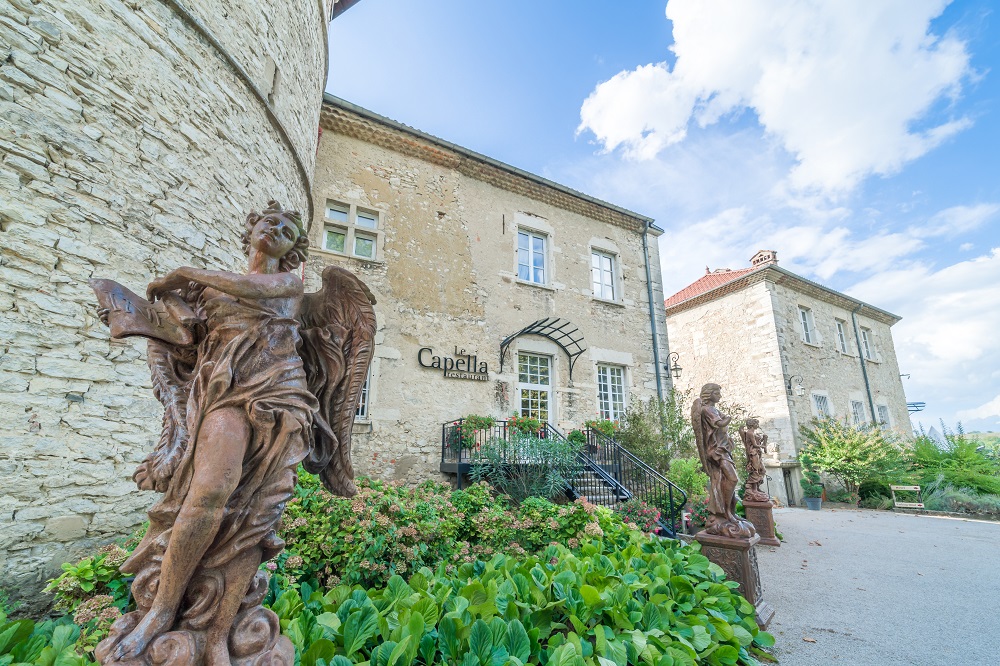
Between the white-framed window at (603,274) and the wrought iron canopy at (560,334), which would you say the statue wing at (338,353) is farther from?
the white-framed window at (603,274)

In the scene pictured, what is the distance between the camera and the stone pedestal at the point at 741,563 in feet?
12.9

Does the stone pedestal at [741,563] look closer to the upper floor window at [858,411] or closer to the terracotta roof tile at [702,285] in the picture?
the terracotta roof tile at [702,285]

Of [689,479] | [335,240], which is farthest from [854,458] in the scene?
[335,240]

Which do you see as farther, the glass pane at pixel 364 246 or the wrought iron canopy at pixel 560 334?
the wrought iron canopy at pixel 560 334

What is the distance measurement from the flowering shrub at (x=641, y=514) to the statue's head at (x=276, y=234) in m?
5.34

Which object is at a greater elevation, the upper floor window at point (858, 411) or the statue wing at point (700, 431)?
the upper floor window at point (858, 411)

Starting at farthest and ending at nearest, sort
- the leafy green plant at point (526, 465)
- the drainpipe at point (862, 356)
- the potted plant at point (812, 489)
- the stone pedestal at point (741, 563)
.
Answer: the drainpipe at point (862, 356)
the potted plant at point (812, 489)
the leafy green plant at point (526, 465)
the stone pedestal at point (741, 563)

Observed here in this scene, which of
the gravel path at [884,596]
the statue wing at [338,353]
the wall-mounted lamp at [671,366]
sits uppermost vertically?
the wall-mounted lamp at [671,366]

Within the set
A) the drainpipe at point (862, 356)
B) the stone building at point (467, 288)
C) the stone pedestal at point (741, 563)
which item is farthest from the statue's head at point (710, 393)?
the drainpipe at point (862, 356)

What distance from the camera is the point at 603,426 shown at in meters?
9.69

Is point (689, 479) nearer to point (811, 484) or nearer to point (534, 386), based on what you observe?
point (534, 386)

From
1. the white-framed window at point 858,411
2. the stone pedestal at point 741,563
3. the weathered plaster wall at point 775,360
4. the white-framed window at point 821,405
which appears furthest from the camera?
the white-framed window at point 858,411

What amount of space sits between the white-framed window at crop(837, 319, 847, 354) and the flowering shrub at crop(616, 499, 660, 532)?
15.2m

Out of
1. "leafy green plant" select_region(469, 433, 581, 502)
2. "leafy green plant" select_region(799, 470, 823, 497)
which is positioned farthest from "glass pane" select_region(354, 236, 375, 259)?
"leafy green plant" select_region(799, 470, 823, 497)
